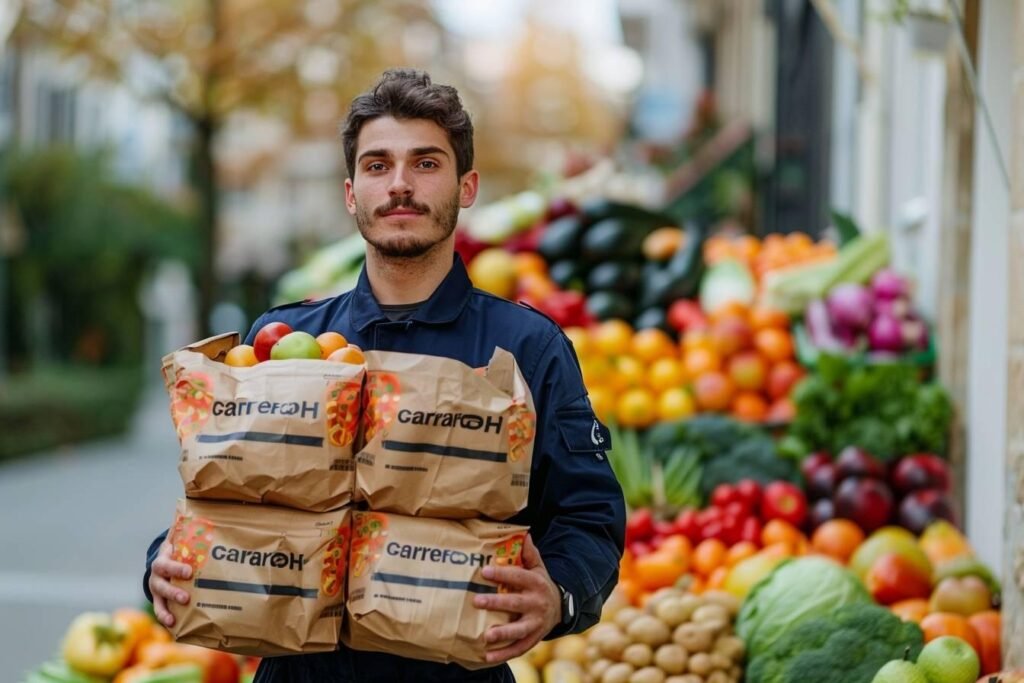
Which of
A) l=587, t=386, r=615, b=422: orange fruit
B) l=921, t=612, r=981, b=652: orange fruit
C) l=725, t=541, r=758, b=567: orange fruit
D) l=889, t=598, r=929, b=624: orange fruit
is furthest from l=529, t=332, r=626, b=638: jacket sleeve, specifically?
l=587, t=386, r=615, b=422: orange fruit

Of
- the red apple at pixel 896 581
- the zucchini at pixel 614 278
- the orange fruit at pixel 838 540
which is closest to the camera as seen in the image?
the red apple at pixel 896 581

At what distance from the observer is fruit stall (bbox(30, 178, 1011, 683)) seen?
380 cm

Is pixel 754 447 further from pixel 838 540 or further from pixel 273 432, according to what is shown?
pixel 273 432

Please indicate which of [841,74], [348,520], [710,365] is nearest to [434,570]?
[348,520]

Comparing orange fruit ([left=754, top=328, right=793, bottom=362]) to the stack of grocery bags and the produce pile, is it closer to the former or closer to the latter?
the produce pile

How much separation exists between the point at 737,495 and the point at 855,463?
57cm

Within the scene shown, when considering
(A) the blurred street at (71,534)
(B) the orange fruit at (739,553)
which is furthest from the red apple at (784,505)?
(A) the blurred street at (71,534)

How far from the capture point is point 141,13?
1576cm

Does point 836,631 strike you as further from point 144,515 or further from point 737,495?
point 144,515

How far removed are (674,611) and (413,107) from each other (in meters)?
2.09

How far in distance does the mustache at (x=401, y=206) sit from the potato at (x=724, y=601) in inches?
81.8

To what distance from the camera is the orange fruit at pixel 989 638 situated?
3.76 metres

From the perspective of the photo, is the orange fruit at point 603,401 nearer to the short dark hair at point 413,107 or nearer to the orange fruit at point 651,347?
the orange fruit at point 651,347

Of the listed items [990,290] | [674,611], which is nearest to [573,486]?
[674,611]
